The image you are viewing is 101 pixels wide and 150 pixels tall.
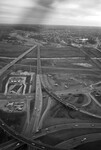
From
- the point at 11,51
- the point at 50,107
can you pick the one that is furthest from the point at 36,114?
the point at 11,51

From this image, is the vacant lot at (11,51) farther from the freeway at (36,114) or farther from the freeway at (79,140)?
the freeway at (79,140)

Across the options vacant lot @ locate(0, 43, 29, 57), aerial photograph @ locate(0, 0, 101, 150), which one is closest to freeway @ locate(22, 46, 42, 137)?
aerial photograph @ locate(0, 0, 101, 150)

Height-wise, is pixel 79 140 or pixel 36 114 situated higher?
pixel 36 114

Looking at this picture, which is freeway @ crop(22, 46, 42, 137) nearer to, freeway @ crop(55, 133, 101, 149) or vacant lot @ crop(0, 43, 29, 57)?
freeway @ crop(55, 133, 101, 149)

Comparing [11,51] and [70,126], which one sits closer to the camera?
[70,126]

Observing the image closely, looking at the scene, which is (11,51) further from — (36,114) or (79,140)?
(79,140)

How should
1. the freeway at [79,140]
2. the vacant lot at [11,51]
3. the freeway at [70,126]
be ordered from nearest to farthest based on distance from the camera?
1. the freeway at [79,140]
2. the freeway at [70,126]
3. the vacant lot at [11,51]

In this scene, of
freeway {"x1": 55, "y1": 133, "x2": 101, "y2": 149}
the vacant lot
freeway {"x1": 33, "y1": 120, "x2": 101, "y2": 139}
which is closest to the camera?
freeway {"x1": 55, "y1": 133, "x2": 101, "y2": 149}

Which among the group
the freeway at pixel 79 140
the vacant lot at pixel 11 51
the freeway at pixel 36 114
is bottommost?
the freeway at pixel 79 140

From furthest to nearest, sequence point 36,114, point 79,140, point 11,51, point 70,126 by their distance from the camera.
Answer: point 11,51, point 36,114, point 70,126, point 79,140

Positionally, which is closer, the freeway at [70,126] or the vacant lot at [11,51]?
the freeway at [70,126]

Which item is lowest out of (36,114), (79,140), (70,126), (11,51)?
(79,140)

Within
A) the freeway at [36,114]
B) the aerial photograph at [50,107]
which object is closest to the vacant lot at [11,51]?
the aerial photograph at [50,107]
